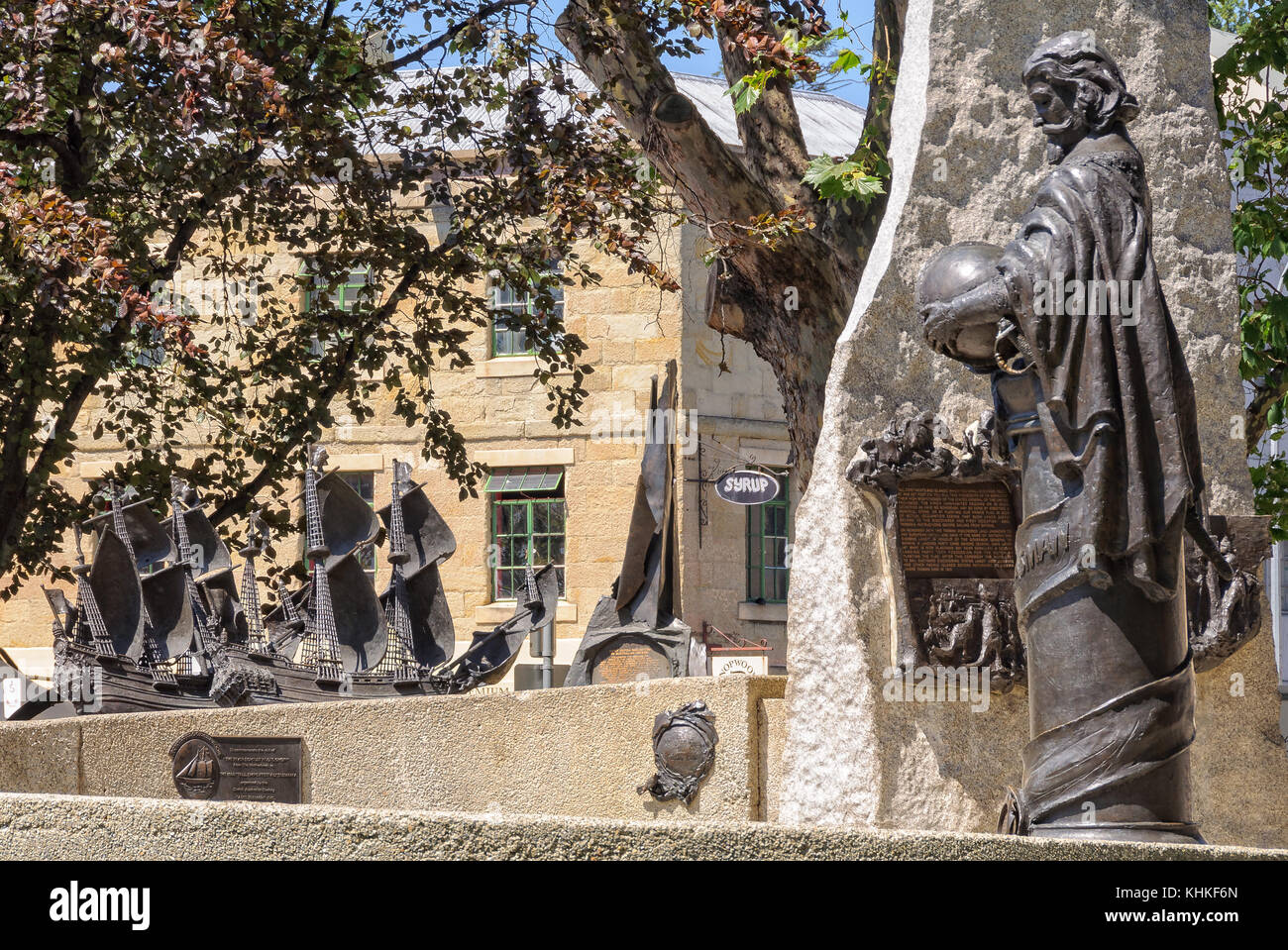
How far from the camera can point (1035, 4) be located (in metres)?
6.74

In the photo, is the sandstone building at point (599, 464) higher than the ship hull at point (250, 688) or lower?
higher

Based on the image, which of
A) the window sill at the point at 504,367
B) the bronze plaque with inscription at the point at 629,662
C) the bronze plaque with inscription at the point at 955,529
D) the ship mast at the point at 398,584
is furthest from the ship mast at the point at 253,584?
the window sill at the point at 504,367

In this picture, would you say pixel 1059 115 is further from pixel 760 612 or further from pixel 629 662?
pixel 760 612

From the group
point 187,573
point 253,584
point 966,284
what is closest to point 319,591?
point 187,573

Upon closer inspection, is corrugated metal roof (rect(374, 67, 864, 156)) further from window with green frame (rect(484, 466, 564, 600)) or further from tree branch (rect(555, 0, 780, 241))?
tree branch (rect(555, 0, 780, 241))

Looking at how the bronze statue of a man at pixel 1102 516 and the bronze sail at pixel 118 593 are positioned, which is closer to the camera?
the bronze statue of a man at pixel 1102 516

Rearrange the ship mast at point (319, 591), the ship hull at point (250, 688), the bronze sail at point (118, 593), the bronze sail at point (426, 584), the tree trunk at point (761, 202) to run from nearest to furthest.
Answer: the tree trunk at point (761, 202) < the ship hull at point (250, 688) < the ship mast at point (319, 591) < the bronze sail at point (118, 593) < the bronze sail at point (426, 584)

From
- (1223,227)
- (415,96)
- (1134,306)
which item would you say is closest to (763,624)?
(415,96)

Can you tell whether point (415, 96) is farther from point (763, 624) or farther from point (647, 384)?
point (763, 624)

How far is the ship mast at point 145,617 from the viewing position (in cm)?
1200

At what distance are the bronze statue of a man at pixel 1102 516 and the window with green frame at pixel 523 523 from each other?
64.1ft

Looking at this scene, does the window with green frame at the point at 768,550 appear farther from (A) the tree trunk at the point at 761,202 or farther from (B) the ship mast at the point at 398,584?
(A) the tree trunk at the point at 761,202

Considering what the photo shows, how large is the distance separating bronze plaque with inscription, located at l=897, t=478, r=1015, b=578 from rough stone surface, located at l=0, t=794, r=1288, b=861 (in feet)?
9.60

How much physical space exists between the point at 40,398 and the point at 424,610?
10.7 ft
